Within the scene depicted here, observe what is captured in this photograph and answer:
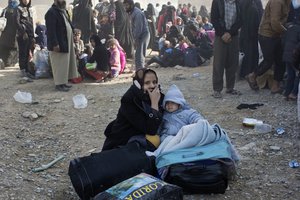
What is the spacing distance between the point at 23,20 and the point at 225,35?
13.1 ft

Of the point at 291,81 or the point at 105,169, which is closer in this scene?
the point at 105,169

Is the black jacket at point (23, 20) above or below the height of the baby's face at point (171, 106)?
above

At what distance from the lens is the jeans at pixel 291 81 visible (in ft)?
19.4

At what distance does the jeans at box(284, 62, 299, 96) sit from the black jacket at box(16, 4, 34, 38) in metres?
4.87

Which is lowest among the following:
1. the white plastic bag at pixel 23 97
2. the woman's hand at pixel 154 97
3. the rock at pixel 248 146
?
the rock at pixel 248 146

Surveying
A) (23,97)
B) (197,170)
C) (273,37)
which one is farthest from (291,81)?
(23,97)

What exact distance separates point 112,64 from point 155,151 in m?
5.27

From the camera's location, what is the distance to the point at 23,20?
8.19 metres

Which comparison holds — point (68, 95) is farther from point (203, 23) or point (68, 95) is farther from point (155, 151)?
point (203, 23)

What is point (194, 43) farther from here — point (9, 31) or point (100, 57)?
point (9, 31)

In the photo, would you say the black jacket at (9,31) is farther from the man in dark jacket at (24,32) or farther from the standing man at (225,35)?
the standing man at (225,35)

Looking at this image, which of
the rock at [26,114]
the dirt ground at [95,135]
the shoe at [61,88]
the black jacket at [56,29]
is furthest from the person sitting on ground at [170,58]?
the rock at [26,114]

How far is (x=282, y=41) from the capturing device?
20.5 feet

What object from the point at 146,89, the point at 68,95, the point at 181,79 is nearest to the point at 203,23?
the point at 181,79
